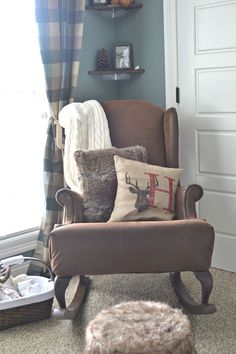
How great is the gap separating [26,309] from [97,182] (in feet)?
2.42

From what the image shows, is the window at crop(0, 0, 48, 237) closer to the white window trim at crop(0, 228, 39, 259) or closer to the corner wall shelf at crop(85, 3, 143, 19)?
the white window trim at crop(0, 228, 39, 259)

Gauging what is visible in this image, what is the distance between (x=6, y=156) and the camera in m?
2.96

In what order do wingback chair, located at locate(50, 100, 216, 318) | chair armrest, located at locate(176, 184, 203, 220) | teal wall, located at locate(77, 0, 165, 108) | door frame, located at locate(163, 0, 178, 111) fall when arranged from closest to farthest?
wingback chair, located at locate(50, 100, 216, 318) < chair armrest, located at locate(176, 184, 203, 220) < door frame, located at locate(163, 0, 178, 111) < teal wall, located at locate(77, 0, 165, 108)

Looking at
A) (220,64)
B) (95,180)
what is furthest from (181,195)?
(220,64)

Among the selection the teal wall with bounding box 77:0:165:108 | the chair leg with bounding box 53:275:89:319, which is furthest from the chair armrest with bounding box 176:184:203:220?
the teal wall with bounding box 77:0:165:108

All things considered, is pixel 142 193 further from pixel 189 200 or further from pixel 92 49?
pixel 92 49

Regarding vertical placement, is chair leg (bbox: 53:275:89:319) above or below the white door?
below

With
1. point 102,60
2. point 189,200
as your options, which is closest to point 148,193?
point 189,200

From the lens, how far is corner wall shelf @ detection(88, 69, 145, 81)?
327 cm

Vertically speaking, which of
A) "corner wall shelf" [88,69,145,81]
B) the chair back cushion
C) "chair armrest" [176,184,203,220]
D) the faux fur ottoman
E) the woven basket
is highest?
"corner wall shelf" [88,69,145,81]

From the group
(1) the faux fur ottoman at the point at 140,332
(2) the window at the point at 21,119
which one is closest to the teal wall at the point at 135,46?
(2) the window at the point at 21,119

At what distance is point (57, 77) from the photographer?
296cm

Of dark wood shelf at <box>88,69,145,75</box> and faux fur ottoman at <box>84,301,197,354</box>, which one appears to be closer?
faux fur ottoman at <box>84,301,197,354</box>

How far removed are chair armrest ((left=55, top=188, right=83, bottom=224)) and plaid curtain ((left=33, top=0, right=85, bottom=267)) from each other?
1.90 ft
